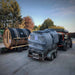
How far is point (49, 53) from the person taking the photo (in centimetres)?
592

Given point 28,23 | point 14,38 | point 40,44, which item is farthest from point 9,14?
point 40,44

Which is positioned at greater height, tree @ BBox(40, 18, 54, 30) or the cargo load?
tree @ BBox(40, 18, 54, 30)

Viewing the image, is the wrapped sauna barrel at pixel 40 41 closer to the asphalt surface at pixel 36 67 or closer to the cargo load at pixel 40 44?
the cargo load at pixel 40 44

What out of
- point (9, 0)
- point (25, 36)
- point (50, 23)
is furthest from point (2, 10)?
point (50, 23)

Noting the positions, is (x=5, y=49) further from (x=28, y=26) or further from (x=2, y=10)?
(x=28, y=26)

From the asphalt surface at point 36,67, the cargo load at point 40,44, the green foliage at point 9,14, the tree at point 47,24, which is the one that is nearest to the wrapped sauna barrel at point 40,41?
the cargo load at point 40,44

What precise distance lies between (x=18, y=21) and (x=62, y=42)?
2405cm

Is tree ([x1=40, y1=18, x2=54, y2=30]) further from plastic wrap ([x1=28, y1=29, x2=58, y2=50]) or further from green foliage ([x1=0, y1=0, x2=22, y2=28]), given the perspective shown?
plastic wrap ([x1=28, y1=29, x2=58, y2=50])

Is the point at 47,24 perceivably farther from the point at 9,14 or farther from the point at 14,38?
the point at 14,38

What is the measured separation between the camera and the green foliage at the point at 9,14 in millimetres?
24873

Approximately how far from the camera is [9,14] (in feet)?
87.2

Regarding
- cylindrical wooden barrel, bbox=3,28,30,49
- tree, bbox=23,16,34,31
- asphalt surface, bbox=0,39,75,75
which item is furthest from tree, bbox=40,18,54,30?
asphalt surface, bbox=0,39,75,75

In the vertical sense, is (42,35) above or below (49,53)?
above

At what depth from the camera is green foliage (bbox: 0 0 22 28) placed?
24.9m
